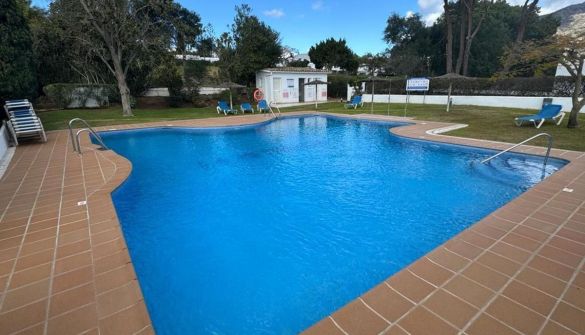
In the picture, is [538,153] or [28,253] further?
[538,153]

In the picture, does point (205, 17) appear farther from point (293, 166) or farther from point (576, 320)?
point (576, 320)

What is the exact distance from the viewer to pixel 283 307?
9.45 ft

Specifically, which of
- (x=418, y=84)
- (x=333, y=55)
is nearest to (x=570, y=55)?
(x=418, y=84)

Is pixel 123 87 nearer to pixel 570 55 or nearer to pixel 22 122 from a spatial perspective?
pixel 22 122

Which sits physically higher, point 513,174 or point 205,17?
point 205,17

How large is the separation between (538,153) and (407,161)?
2978 millimetres

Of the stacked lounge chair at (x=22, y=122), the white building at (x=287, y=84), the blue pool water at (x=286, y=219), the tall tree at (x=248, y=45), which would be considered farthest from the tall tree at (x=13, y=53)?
the white building at (x=287, y=84)

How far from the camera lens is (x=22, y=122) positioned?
871 cm

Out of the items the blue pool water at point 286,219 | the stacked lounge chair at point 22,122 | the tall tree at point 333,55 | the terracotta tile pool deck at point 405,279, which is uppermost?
the tall tree at point 333,55

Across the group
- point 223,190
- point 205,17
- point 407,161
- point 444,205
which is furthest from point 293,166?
point 205,17

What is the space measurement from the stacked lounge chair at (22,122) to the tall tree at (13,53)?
73 centimetres

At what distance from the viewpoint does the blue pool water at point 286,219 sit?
117 inches

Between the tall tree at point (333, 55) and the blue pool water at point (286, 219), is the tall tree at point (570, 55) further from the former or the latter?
the tall tree at point (333, 55)

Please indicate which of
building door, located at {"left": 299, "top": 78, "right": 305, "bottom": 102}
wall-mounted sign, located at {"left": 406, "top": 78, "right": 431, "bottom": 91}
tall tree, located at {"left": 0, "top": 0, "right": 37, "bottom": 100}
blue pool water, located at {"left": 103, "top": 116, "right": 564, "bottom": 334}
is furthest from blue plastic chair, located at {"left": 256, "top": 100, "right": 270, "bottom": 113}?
tall tree, located at {"left": 0, "top": 0, "right": 37, "bottom": 100}
